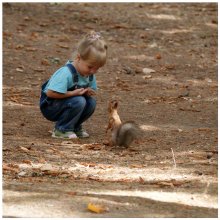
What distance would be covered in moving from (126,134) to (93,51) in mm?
900

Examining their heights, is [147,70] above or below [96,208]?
below

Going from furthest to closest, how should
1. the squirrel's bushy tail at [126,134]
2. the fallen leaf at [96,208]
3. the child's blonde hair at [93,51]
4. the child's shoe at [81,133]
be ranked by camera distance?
the child's shoe at [81,133] < the child's blonde hair at [93,51] < the squirrel's bushy tail at [126,134] < the fallen leaf at [96,208]

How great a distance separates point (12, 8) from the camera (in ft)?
44.5

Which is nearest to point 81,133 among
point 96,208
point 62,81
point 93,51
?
point 62,81

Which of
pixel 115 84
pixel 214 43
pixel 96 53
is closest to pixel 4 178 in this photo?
pixel 96 53

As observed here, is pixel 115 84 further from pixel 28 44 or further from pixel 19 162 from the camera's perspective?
pixel 19 162

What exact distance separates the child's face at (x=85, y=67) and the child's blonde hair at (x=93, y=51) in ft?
0.10

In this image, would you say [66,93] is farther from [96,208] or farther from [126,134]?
[96,208]

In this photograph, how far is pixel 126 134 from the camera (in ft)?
20.4

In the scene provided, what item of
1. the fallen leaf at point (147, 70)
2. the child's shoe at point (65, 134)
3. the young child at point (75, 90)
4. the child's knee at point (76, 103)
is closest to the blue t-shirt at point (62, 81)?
the young child at point (75, 90)

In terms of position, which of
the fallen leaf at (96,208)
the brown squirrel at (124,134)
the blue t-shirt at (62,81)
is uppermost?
the blue t-shirt at (62,81)

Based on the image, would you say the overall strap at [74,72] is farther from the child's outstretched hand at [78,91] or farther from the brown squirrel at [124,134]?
the brown squirrel at [124,134]

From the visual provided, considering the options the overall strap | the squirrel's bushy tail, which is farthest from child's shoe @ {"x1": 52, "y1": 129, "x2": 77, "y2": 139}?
the squirrel's bushy tail

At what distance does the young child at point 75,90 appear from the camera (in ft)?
22.0
